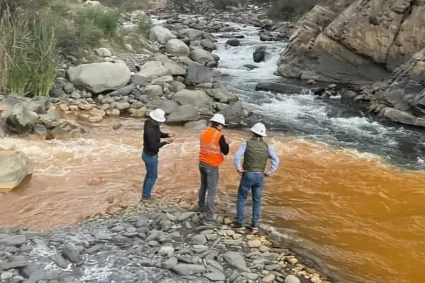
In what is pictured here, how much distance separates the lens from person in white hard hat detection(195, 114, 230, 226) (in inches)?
333

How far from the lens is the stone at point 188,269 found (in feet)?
23.0

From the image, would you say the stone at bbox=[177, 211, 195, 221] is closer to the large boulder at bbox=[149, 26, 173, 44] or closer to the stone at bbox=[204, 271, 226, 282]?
the stone at bbox=[204, 271, 226, 282]

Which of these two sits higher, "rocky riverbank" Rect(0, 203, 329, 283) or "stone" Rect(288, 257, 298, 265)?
"rocky riverbank" Rect(0, 203, 329, 283)

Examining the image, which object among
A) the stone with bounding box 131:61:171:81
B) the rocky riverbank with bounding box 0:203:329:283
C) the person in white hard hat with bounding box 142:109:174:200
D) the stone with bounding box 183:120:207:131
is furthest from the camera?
the stone with bounding box 131:61:171:81

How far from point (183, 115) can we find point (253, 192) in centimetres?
708

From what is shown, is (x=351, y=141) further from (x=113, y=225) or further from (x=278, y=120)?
(x=113, y=225)

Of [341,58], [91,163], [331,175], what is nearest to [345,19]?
[341,58]

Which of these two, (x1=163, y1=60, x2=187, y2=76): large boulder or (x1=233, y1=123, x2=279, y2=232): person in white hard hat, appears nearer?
(x1=233, y1=123, x2=279, y2=232): person in white hard hat

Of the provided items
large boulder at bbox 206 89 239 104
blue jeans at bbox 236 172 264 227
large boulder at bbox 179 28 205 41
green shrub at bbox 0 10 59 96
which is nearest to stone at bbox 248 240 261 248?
blue jeans at bbox 236 172 264 227

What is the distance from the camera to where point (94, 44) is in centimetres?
2019

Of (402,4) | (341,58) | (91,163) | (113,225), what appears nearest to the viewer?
(113,225)

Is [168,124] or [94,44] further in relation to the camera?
[94,44]

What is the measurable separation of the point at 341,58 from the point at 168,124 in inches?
377

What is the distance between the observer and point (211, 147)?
8484mm
